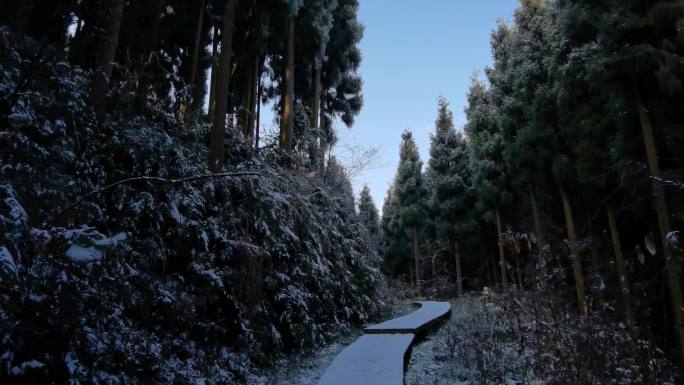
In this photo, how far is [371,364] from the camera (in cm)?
585

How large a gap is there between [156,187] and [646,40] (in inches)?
387

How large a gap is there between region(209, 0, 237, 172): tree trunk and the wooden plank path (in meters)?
3.96

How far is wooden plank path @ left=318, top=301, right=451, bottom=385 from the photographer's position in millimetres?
5109

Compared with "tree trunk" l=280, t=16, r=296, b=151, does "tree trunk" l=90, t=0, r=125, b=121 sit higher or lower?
lower

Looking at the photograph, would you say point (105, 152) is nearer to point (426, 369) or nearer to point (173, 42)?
point (426, 369)

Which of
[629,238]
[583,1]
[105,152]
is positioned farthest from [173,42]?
[629,238]

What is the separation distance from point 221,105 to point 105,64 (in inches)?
81.9

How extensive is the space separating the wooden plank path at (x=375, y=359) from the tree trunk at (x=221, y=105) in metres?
3.96

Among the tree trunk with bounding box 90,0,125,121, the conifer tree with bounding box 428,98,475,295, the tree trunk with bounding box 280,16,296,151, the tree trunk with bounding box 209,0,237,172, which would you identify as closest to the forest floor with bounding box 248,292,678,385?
the tree trunk with bounding box 209,0,237,172

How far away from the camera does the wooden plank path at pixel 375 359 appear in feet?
16.8

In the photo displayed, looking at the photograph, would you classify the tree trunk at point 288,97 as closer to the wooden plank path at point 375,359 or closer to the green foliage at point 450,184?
the wooden plank path at point 375,359

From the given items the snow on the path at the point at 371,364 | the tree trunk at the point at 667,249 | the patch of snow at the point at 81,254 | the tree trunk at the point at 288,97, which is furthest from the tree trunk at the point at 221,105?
the tree trunk at the point at 667,249

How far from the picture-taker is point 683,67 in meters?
7.71

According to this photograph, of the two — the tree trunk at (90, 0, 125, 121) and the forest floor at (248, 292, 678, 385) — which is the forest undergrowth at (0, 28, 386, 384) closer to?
the tree trunk at (90, 0, 125, 121)
